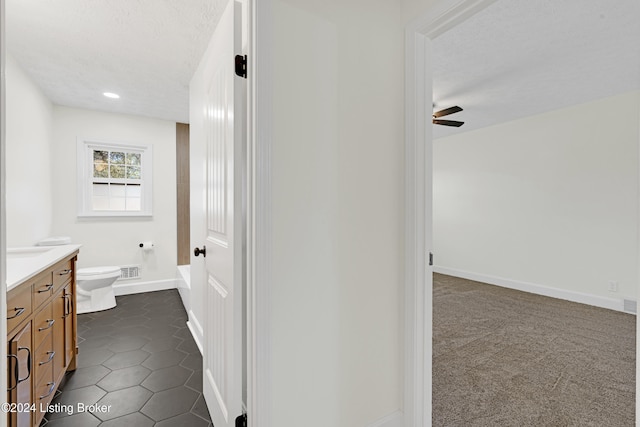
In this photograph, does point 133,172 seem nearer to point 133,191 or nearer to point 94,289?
point 133,191

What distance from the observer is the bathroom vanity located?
115cm

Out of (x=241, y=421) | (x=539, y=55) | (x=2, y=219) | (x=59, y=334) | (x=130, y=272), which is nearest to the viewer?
(x=2, y=219)

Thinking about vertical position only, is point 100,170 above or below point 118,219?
above

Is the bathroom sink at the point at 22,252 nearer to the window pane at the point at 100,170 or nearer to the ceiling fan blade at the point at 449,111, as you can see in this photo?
the window pane at the point at 100,170

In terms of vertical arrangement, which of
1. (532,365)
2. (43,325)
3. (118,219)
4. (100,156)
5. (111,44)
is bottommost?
(532,365)

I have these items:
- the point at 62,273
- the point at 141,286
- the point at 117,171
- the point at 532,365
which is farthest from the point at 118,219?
the point at 532,365

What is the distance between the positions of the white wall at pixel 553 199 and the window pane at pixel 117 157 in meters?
5.23

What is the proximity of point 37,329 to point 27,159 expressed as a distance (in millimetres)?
2214

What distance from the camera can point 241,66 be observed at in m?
1.26

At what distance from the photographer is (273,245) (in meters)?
1.20

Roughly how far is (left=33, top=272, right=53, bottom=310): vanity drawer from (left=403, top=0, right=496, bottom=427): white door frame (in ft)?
5.87

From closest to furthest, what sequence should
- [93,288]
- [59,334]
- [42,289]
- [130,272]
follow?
[42,289] < [59,334] < [93,288] < [130,272]

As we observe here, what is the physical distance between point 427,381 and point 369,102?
142 cm

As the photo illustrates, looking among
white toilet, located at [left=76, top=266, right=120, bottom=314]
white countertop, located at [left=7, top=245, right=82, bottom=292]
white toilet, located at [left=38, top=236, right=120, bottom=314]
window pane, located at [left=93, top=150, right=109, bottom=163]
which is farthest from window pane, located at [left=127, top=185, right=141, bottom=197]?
white countertop, located at [left=7, top=245, right=82, bottom=292]
